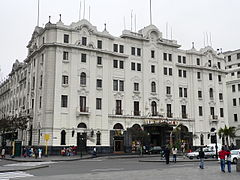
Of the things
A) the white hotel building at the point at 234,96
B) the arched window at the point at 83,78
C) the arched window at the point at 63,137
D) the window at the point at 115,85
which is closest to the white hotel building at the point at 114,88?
the arched window at the point at 83,78

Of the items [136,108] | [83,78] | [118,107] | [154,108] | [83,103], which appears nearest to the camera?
[83,103]

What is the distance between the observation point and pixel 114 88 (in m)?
55.6

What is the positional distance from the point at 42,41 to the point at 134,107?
64.8 feet

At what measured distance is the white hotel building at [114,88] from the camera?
50.6 metres

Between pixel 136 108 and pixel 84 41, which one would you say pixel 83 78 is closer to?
pixel 84 41

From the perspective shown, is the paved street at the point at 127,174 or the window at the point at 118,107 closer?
the paved street at the point at 127,174

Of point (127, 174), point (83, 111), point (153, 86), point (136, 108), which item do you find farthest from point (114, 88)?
point (127, 174)

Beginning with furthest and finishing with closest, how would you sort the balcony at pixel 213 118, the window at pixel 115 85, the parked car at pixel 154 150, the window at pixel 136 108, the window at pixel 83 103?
the balcony at pixel 213 118 < the window at pixel 136 108 < the window at pixel 115 85 < the parked car at pixel 154 150 < the window at pixel 83 103

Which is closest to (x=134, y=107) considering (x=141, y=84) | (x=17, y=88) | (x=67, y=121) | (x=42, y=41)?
(x=141, y=84)

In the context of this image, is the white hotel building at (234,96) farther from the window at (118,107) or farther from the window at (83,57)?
the window at (83,57)

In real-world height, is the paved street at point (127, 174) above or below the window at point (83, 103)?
below

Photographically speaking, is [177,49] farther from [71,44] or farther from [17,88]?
[17,88]

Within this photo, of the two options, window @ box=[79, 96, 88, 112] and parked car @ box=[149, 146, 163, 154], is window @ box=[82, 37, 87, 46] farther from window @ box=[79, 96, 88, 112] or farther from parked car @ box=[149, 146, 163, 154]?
parked car @ box=[149, 146, 163, 154]

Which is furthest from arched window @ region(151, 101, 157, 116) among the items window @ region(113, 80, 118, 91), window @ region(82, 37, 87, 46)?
window @ region(82, 37, 87, 46)
